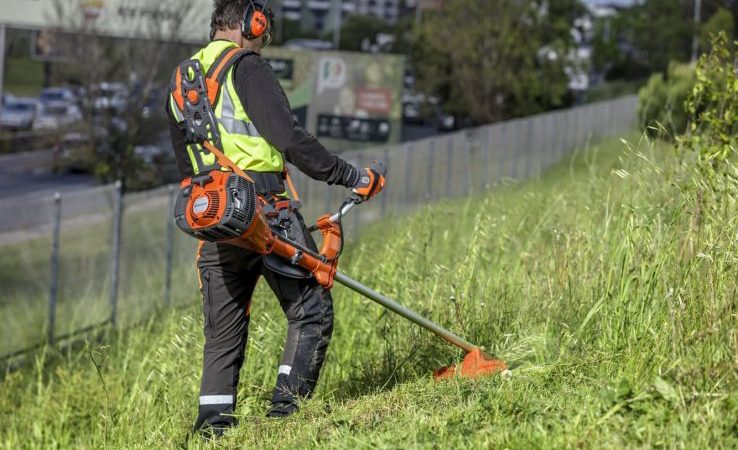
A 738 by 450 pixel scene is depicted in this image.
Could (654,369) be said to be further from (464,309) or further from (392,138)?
(392,138)

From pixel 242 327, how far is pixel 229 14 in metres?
1.33

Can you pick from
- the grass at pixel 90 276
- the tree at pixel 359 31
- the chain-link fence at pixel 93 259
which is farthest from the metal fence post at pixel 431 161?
the tree at pixel 359 31

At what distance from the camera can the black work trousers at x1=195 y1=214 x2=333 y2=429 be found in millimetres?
5738

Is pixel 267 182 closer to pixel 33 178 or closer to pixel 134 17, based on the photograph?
pixel 134 17

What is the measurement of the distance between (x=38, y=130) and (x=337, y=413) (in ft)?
118

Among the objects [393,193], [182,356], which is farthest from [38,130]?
[182,356]

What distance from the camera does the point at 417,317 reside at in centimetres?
597

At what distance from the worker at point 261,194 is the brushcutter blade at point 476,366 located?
56 centimetres

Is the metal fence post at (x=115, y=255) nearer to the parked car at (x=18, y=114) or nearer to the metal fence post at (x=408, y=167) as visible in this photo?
the metal fence post at (x=408, y=167)

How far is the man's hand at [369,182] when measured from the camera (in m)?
5.67

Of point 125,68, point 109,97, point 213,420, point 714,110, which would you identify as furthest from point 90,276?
point 109,97

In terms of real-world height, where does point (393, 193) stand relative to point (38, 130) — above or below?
above

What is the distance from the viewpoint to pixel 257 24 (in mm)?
5762

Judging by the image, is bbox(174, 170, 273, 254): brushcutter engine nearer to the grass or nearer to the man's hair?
the man's hair
